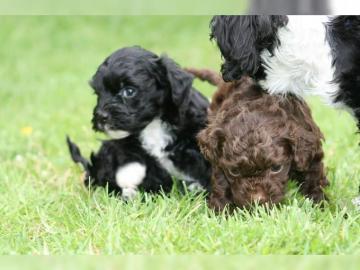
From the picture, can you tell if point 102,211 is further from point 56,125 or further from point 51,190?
point 56,125

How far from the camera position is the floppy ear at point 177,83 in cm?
357

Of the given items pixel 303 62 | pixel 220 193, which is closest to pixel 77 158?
pixel 220 193

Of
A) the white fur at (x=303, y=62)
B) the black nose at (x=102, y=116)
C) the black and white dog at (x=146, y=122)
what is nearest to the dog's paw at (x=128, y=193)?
the black and white dog at (x=146, y=122)

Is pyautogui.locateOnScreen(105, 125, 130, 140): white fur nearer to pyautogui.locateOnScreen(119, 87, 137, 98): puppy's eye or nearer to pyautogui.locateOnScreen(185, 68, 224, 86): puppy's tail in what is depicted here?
pyautogui.locateOnScreen(119, 87, 137, 98): puppy's eye

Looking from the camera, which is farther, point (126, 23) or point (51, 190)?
point (126, 23)

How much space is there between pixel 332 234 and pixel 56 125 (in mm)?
3813

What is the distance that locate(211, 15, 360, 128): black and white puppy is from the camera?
2832mm

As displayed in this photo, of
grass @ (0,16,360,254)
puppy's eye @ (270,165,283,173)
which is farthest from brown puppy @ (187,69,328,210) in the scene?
grass @ (0,16,360,254)

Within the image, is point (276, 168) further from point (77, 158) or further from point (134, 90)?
point (77, 158)

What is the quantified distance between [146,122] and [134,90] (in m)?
0.22

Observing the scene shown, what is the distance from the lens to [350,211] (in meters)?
2.97

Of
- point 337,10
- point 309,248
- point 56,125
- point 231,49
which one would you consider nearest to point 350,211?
point 309,248

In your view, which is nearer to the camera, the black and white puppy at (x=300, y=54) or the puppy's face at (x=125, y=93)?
the black and white puppy at (x=300, y=54)

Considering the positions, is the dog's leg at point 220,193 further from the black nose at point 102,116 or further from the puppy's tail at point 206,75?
the puppy's tail at point 206,75
